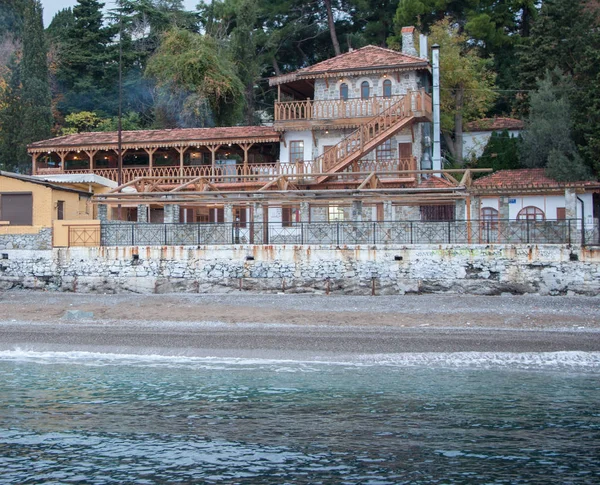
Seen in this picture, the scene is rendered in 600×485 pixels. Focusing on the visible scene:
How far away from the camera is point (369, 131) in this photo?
3481cm

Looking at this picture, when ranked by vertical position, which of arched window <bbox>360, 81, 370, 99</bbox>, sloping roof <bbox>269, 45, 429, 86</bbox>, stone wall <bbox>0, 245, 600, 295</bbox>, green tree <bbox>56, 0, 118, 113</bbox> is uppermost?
green tree <bbox>56, 0, 118, 113</bbox>

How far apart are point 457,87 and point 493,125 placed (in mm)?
3612

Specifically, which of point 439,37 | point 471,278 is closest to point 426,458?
point 471,278

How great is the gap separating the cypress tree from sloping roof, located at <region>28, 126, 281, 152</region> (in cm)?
461

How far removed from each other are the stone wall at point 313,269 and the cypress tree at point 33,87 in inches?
806

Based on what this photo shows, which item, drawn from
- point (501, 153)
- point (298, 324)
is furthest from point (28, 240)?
point (501, 153)

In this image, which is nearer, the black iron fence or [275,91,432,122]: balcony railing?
the black iron fence

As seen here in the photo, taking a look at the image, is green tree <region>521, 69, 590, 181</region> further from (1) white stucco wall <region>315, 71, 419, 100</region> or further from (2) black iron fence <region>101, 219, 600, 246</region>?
(2) black iron fence <region>101, 219, 600, 246</region>

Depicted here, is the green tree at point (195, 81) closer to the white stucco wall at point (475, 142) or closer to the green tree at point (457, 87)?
the green tree at point (457, 87)

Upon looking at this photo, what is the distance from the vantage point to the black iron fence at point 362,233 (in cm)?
2548

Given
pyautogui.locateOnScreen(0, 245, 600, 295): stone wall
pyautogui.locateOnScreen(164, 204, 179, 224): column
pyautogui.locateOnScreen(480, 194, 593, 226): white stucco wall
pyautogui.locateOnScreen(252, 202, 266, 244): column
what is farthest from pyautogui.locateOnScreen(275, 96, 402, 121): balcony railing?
pyautogui.locateOnScreen(0, 245, 600, 295): stone wall

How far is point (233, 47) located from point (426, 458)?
136 feet

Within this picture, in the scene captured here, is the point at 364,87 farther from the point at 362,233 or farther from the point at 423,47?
the point at 362,233

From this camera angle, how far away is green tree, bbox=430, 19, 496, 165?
39281 millimetres
